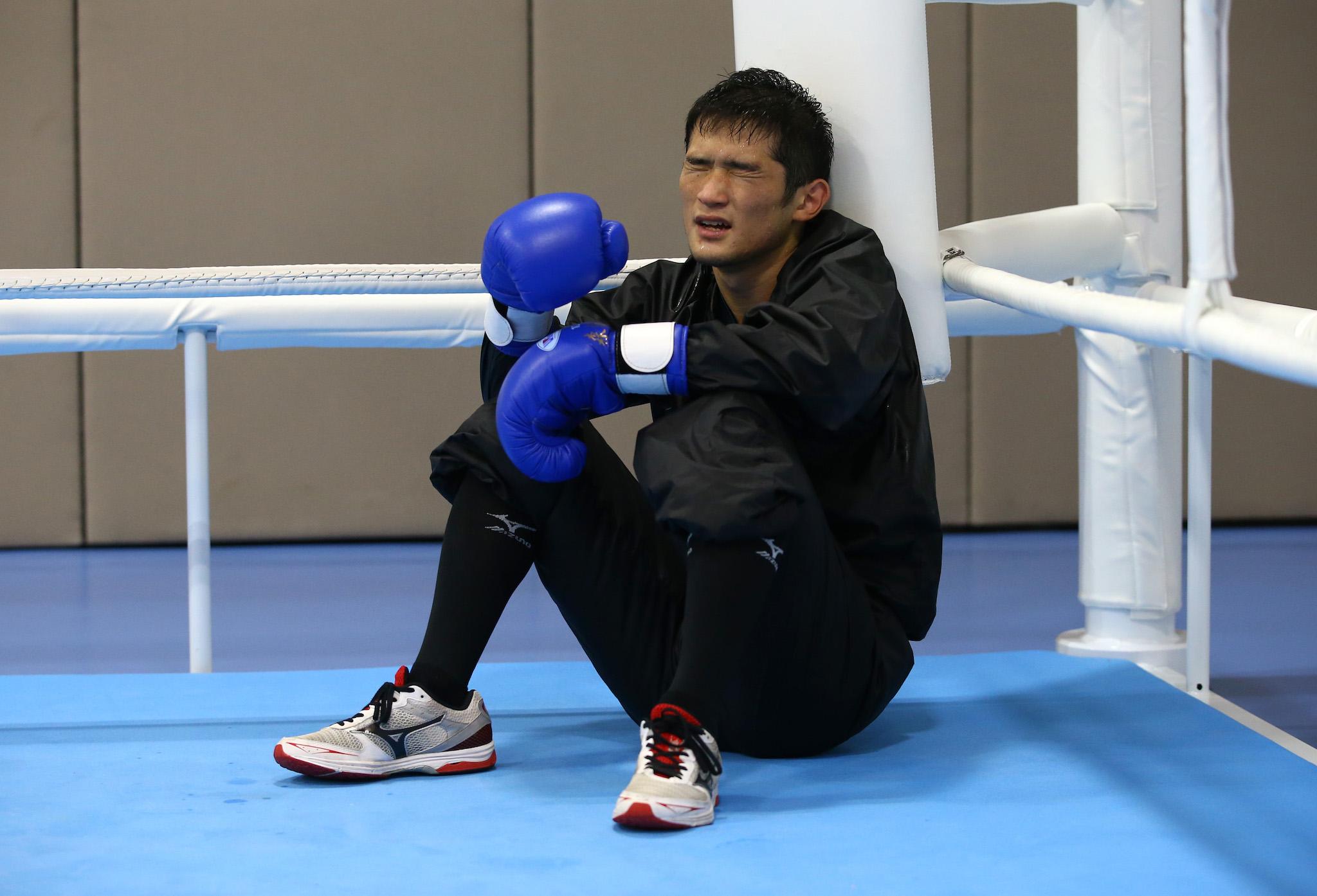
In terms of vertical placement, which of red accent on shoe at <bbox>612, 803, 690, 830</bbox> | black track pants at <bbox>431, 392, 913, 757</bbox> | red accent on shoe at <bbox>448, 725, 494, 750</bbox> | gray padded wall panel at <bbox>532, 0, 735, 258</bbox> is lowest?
red accent on shoe at <bbox>612, 803, 690, 830</bbox>

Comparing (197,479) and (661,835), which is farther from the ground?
(197,479)

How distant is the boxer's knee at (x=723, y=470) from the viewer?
1069mm

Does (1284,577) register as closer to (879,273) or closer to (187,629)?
(879,273)

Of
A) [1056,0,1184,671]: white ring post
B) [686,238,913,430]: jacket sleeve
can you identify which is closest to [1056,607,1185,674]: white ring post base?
[1056,0,1184,671]: white ring post

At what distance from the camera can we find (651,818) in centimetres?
105

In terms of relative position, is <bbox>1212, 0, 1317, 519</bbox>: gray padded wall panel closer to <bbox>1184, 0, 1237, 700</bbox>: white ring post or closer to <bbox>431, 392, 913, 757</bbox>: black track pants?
<bbox>431, 392, 913, 757</bbox>: black track pants

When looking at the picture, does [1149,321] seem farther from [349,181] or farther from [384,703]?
[349,181]

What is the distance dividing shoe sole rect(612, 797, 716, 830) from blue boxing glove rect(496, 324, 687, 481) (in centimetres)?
30

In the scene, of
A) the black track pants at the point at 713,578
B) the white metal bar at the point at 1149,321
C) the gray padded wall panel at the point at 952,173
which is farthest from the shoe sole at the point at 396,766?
the gray padded wall panel at the point at 952,173

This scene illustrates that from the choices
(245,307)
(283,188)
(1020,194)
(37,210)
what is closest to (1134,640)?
(245,307)

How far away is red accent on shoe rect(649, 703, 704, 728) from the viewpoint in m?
1.10

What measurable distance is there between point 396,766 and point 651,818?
290 mm

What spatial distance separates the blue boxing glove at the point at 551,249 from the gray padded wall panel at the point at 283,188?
8.21ft

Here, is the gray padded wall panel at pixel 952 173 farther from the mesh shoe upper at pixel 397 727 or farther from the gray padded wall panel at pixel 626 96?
the mesh shoe upper at pixel 397 727
